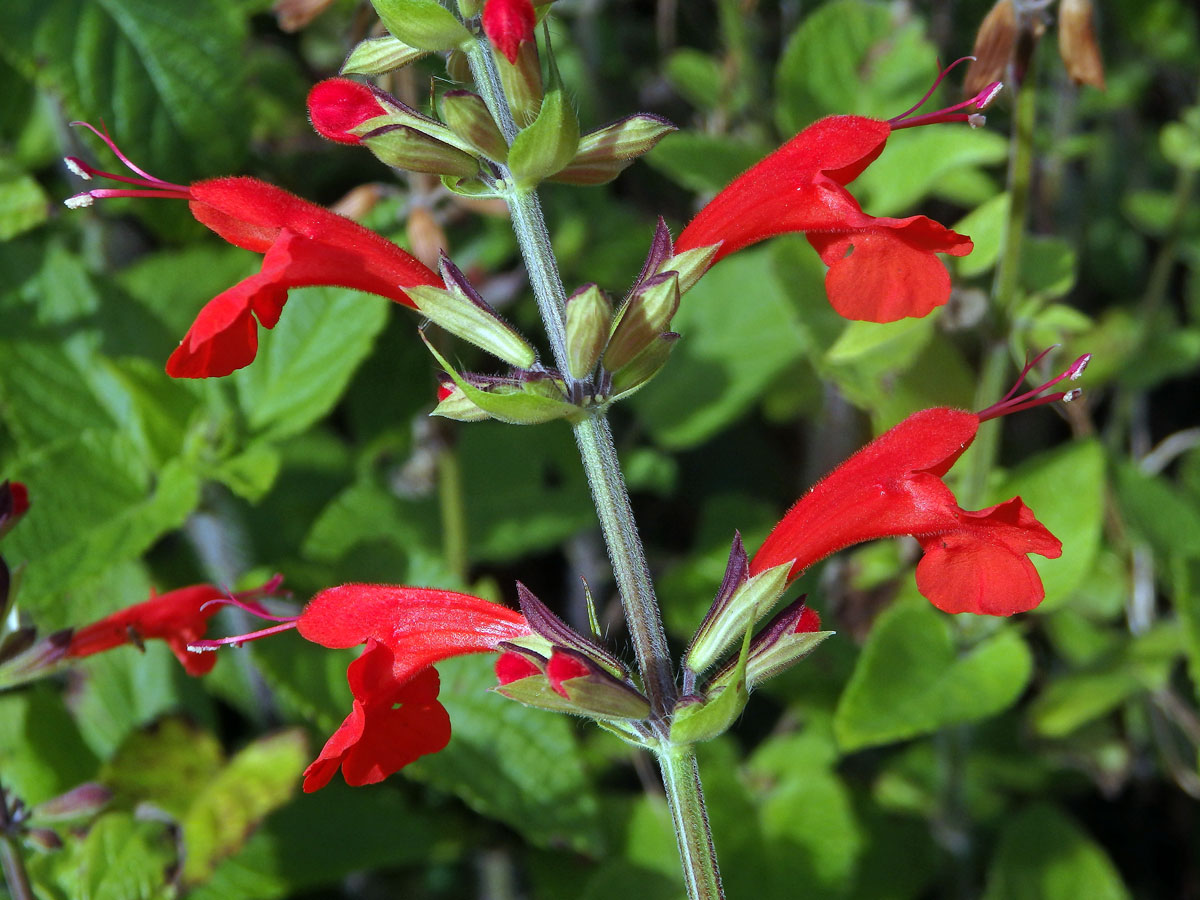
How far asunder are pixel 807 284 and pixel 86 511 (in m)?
0.97

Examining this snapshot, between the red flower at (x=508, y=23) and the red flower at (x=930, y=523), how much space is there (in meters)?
0.43

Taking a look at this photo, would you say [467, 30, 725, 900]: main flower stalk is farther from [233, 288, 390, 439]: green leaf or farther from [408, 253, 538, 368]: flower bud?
[233, 288, 390, 439]: green leaf

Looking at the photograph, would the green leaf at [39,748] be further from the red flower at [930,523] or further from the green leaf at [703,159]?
the green leaf at [703,159]

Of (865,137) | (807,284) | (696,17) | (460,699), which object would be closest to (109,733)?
(460,699)

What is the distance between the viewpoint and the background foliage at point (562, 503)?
4.55ft

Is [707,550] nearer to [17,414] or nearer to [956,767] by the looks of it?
[956,767]

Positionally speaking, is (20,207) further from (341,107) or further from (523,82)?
(523,82)

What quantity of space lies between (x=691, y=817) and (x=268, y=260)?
20.4 inches

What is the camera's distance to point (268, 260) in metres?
0.85

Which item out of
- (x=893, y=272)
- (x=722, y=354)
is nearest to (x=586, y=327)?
(x=893, y=272)

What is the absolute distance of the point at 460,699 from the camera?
4.70 ft

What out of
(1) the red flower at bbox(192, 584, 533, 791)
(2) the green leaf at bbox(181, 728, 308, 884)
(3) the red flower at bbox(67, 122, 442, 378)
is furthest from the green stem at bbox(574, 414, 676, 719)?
(2) the green leaf at bbox(181, 728, 308, 884)

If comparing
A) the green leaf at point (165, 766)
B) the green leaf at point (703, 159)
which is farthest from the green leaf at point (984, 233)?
the green leaf at point (165, 766)

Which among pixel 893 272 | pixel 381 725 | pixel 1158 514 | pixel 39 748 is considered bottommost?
pixel 1158 514
